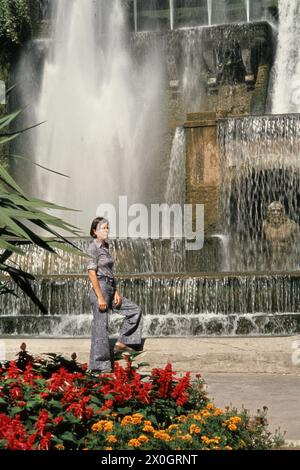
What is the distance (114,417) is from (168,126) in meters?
23.9

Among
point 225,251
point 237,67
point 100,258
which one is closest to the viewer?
point 100,258

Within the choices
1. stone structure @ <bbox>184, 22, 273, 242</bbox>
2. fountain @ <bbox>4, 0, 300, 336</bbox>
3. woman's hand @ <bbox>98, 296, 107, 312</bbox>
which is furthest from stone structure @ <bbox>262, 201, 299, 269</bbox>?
stone structure @ <bbox>184, 22, 273, 242</bbox>

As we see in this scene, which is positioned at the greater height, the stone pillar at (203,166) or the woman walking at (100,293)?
the stone pillar at (203,166)

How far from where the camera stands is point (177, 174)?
22.8 metres

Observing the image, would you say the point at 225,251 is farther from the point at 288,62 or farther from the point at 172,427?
the point at 288,62

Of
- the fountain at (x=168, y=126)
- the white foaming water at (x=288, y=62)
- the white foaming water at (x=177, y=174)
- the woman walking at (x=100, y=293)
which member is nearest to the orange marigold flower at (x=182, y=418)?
the woman walking at (x=100, y=293)

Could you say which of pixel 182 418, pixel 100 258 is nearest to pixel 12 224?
pixel 182 418

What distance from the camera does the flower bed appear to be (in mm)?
5605

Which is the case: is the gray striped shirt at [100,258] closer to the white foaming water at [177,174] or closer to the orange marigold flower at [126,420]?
the orange marigold flower at [126,420]

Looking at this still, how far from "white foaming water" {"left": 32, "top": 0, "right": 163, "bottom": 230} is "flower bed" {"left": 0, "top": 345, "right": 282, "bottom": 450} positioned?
2140cm

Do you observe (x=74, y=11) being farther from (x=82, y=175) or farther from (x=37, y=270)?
(x=37, y=270)

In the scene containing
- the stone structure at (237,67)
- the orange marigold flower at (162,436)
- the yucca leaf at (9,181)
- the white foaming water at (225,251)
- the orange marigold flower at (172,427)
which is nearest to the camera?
the orange marigold flower at (162,436)

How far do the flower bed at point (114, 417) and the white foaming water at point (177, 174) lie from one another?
15530mm

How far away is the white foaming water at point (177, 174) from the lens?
2241cm
